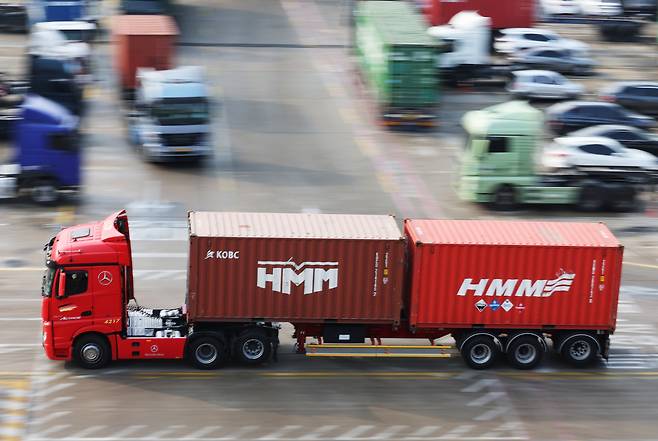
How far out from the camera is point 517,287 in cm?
2584

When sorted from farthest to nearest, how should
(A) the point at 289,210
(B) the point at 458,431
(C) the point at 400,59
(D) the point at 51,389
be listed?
(C) the point at 400,59 → (A) the point at 289,210 → (D) the point at 51,389 → (B) the point at 458,431

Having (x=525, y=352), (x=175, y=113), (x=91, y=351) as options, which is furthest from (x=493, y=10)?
(x=91, y=351)

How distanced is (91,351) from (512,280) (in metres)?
9.43

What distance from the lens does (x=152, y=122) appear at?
4234cm

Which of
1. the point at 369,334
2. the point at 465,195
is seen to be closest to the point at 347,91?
the point at 465,195

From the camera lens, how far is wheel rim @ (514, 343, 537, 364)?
26562mm

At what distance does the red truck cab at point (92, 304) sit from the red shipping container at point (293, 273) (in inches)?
60.1

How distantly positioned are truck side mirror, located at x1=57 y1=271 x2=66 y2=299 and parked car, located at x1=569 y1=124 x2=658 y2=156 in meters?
23.9

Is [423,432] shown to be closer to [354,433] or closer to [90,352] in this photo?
[354,433]

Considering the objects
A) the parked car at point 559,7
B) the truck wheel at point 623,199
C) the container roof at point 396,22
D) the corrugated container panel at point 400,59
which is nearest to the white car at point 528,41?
the container roof at point 396,22

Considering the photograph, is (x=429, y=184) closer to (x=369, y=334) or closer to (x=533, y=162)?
(x=533, y=162)

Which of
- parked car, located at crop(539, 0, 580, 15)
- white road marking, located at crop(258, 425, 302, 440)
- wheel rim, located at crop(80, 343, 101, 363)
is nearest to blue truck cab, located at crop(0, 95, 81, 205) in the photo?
wheel rim, located at crop(80, 343, 101, 363)

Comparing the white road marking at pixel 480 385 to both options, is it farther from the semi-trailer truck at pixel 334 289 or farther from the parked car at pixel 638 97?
the parked car at pixel 638 97

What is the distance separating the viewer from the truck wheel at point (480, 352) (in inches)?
1040
